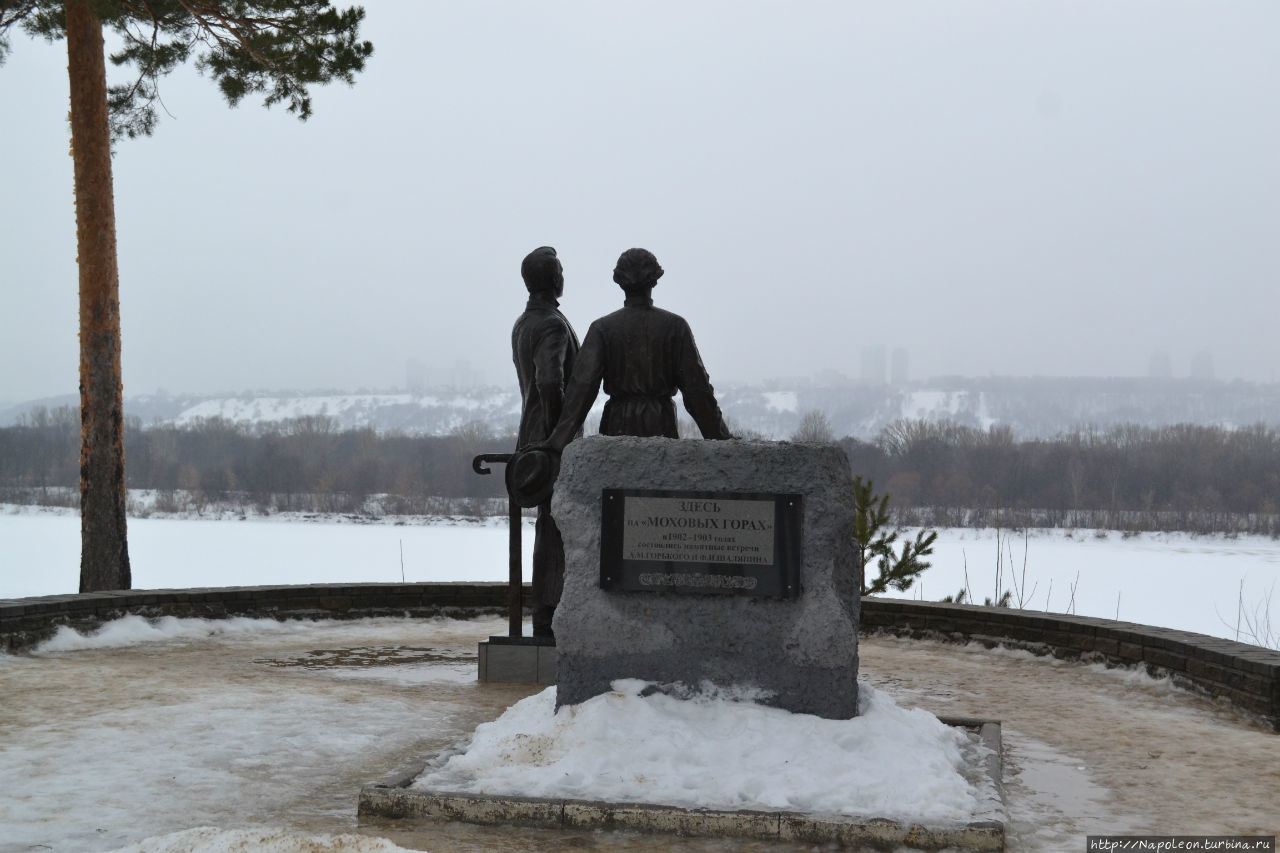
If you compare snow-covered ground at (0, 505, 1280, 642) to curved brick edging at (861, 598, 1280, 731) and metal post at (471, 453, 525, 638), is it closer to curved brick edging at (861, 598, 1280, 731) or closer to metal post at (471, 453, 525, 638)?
curved brick edging at (861, 598, 1280, 731)

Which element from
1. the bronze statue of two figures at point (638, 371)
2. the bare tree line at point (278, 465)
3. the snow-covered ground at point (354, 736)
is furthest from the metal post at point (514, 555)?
the bare tree line at point (278, 465)

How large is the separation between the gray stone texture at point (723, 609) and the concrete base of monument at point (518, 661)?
1.89 metres

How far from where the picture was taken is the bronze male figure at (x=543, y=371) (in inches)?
268

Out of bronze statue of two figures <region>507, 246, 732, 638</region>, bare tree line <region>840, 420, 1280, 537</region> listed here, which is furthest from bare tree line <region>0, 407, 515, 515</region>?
bronze statue of two figures <region>507, 246, 732, 638</region>

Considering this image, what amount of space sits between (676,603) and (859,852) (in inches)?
58.9

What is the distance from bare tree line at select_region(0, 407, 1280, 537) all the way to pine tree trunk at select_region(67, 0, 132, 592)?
48.7 ft

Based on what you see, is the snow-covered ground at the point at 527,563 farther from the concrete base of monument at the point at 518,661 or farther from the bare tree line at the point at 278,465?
the concrete base of monument at the point at 518,661

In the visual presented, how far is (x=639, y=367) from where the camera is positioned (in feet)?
18.8

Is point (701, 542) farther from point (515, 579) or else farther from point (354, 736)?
point (515, 579)

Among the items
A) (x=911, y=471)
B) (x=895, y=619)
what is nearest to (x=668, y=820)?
(x=895, y=619)

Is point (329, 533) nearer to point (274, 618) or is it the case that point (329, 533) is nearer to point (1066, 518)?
point (1066, 518)

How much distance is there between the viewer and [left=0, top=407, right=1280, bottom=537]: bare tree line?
92.4ft

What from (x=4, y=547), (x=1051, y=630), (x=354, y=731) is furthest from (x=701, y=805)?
(x=4, y=547)

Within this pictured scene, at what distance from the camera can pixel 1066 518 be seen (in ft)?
98.3
